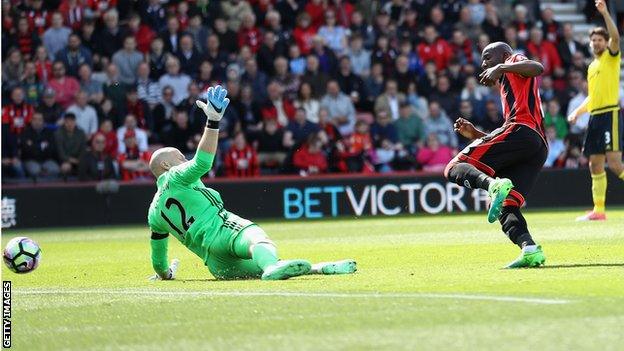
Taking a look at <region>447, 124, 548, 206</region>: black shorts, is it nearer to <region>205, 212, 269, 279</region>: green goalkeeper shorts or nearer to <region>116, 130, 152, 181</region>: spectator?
<region>205, 212, 269, 279</region>: green goalkeeper shorts

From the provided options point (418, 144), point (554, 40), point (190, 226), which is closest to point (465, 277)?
point (190, 226)

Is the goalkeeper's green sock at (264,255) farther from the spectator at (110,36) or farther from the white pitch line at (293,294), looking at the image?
the spectator at (110,36)

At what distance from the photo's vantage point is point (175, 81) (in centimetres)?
2469

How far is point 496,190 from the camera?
410 inches

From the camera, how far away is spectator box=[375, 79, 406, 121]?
25.6 metres

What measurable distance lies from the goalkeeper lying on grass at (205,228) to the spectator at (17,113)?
1257 cm

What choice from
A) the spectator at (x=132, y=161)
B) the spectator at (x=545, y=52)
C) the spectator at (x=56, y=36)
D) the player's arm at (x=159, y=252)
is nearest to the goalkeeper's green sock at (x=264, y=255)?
the player's arm at (x=159, y=252)

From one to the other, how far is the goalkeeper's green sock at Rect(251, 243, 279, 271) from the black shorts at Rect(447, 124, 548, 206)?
1718mm

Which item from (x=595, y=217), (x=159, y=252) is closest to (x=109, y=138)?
(x=595, y=217)

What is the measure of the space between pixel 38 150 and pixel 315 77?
5663 millimetres

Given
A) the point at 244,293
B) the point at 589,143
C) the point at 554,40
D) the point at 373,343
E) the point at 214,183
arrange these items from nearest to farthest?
the point at 373,343 → the point at 244,293 → the point at 589,143 → the point at 214,183 → the point at 554,40

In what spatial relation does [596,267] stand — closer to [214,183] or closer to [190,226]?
[190,226]

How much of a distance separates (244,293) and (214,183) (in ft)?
42.5

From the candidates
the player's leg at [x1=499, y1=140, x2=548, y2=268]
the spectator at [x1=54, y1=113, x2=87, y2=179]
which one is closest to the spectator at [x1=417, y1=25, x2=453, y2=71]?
the spectator at [x1=54, y1=113, x2=87, y2=179]
